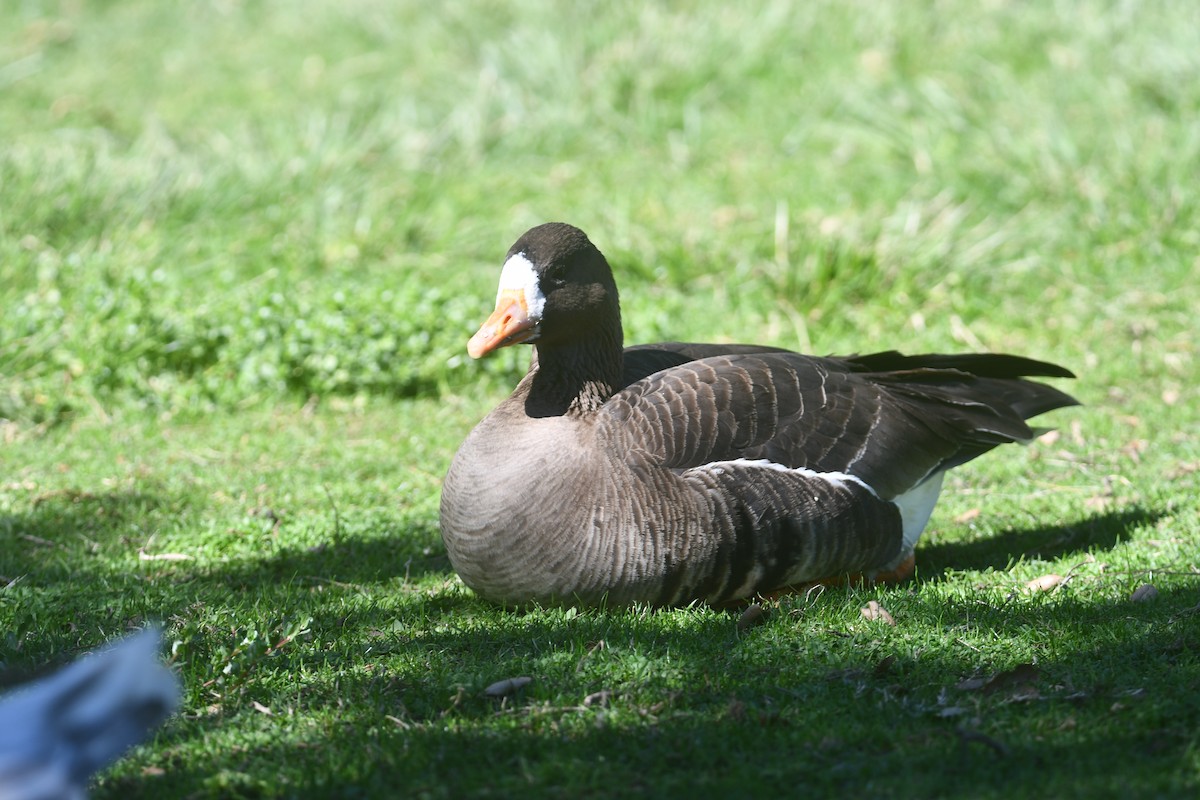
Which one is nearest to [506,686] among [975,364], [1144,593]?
[1144,593]

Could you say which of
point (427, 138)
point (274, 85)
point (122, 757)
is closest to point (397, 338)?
point (427, 138)

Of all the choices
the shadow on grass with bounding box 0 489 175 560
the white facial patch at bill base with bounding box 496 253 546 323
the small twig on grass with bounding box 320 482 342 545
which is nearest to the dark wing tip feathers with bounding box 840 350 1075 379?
the white facial patch at bill base with bounding box 496 253 546 323

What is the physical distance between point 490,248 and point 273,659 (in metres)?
6.02

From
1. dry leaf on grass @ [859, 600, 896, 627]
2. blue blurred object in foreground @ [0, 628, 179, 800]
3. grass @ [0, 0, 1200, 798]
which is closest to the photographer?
blue blurred object in foreground @ [0, 628, 179, 800]

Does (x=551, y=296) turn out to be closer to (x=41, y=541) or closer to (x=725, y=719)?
(x=725, y=719)

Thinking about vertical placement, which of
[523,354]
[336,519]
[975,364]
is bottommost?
[336,519]

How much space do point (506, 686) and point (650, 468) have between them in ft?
3.50

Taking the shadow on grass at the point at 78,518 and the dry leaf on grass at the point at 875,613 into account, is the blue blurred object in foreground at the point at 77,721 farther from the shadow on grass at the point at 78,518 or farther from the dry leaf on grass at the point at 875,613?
the shadow on grass at the point at 78,518

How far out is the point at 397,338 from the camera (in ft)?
27.3

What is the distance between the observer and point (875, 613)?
482 cm

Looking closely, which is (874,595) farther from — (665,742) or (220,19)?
(220,19)

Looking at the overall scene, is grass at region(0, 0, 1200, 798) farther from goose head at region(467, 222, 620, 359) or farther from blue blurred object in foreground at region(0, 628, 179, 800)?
goose head at region(467, 222, 620, 359)

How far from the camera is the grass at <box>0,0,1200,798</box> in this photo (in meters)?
3.94

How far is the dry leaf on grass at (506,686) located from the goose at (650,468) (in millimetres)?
645
